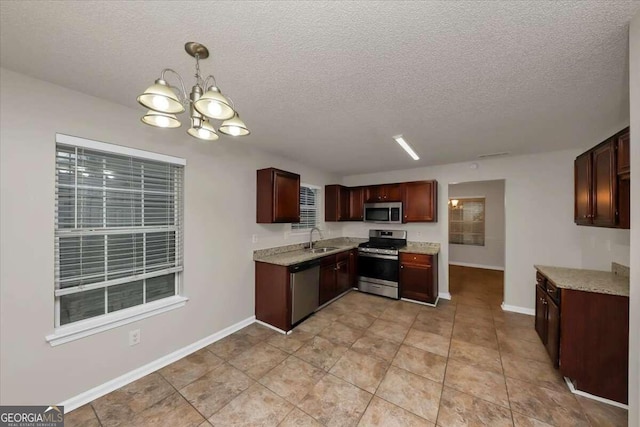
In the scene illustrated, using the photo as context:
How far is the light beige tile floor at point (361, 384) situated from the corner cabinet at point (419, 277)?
2.34 ft

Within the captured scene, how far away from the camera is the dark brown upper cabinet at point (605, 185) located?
5.98ft

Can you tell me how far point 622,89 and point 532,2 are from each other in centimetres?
150

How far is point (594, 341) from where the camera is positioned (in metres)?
1.93

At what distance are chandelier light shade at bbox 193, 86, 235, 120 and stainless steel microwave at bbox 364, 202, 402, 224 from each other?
3823 mm

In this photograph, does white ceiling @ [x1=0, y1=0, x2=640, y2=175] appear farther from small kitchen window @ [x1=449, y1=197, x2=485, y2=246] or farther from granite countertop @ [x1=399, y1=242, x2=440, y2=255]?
small kitchen window @ [x1=449, y1=197, x2=485, y2=246]

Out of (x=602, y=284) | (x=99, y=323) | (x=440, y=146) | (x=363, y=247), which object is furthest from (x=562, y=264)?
A: (x=99, y=323)

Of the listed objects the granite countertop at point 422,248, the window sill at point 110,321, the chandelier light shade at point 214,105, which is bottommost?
the window sill at point 110,321

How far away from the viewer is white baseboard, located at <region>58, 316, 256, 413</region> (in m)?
1.83

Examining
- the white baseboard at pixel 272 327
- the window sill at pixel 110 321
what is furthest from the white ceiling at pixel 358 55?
the white baseboard at pixel 272 327

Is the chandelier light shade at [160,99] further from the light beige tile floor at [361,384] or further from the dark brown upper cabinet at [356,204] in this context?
the dark brown upper cabinet at [356,204]

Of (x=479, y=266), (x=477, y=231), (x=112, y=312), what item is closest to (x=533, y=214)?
(x=477, y=231)

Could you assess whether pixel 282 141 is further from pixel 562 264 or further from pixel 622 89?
pixel 562 264

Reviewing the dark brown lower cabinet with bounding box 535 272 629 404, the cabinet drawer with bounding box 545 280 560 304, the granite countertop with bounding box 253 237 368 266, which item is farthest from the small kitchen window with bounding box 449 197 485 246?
the dark brown lower cabinet with bounding box 535 272 629 404

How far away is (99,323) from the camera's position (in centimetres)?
196
